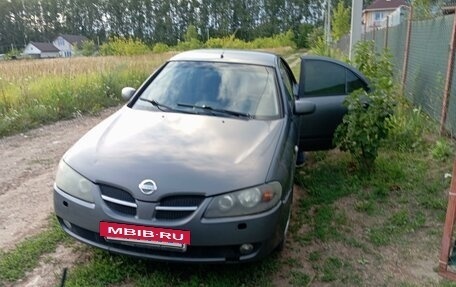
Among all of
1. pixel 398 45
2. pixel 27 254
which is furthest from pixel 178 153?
pixel 398 45

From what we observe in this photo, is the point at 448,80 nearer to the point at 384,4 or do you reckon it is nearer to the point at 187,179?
the point at 187,179

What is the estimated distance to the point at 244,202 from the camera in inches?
97.4

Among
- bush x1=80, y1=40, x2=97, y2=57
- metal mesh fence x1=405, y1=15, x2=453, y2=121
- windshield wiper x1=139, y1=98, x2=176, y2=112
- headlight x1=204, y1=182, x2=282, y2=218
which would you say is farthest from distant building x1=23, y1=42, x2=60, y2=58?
headlight x1=204, y1=182, x2=282, y2=218

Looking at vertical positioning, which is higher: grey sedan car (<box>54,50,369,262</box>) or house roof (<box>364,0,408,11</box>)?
house roof (<box>364,0,408,11</box>)

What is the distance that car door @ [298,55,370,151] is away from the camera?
15.2 ft

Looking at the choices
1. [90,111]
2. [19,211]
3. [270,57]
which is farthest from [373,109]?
[90,111]

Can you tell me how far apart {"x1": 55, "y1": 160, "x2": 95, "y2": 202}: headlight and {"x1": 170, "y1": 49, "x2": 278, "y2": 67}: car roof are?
191 centimetres

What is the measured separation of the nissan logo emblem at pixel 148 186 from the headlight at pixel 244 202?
362mm

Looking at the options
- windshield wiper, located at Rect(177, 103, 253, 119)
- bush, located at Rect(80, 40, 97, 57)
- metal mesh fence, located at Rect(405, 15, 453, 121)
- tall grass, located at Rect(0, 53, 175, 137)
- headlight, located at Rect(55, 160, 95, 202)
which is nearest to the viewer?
headlight, located at Rect(55, 160, 95, 202)

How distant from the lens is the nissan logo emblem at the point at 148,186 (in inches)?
95.3

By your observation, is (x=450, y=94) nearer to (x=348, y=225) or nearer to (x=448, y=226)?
(x=348, y=225)

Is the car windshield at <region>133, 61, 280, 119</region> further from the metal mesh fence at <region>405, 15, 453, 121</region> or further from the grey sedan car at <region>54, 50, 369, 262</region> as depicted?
the metal mesh fence at <region>405, 15, 453, 121</region>

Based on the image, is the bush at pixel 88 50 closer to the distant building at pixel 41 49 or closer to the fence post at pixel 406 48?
the fence post at pixel 406 48

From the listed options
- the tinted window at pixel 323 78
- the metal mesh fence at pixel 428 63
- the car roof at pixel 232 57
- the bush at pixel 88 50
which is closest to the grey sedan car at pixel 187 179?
the car roof at pixel 232 57
